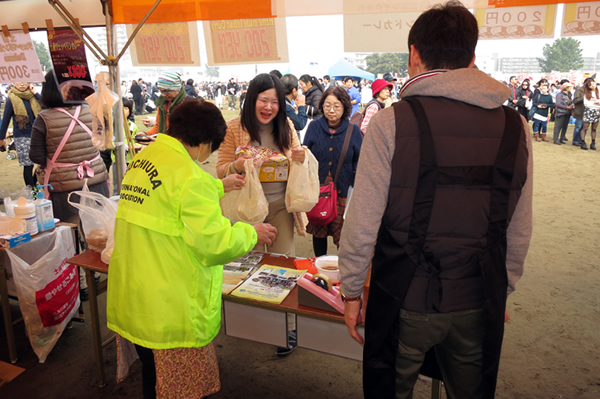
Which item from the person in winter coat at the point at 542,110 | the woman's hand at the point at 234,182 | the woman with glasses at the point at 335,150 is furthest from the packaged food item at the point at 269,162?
the person in winter coat at the point at 542,110

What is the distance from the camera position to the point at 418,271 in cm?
126

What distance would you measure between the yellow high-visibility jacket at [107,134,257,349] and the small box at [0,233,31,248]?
1.34 metres

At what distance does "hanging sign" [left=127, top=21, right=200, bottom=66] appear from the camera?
3.14 metres

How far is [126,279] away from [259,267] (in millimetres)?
846

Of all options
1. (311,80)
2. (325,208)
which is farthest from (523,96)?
(325,208)

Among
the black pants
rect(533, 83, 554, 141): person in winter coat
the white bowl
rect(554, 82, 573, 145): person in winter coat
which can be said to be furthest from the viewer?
rect(533, 83, 554, 141): person in winter coat

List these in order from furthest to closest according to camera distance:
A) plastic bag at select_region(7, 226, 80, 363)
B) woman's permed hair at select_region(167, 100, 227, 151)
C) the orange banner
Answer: the orange banner → plastic bag at select_region(7, 226, 80, 363) → woman's permed hair at select_region(167, 100, 227, 151)

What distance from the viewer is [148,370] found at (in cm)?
183

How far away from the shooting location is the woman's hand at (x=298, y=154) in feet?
8.64

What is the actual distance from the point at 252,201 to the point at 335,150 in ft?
4.19

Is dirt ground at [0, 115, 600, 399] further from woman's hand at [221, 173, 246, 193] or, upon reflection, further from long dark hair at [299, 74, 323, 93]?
long dark hair at [299, 74, 323, 93]

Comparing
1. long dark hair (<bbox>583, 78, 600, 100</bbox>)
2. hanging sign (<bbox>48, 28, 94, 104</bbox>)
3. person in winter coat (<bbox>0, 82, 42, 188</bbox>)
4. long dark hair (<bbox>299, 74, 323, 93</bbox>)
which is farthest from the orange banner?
long dark hair (<bbox>583, 78, 600, 100</bbox>)

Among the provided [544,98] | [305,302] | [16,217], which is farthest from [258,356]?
[544,98]

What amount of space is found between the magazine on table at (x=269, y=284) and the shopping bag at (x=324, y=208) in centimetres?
115
